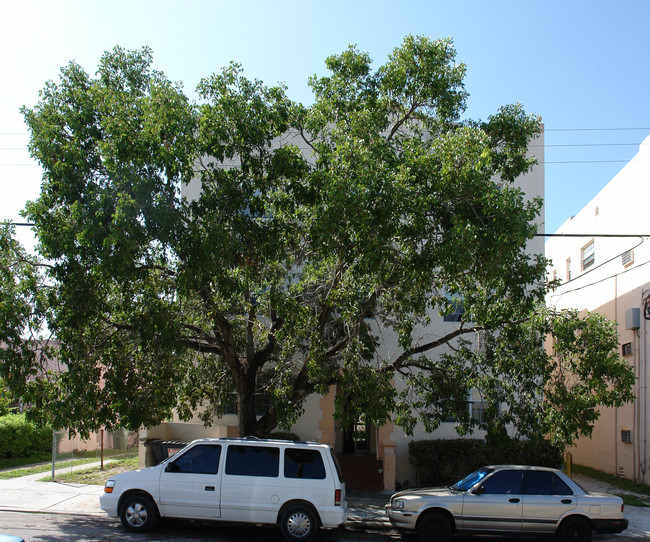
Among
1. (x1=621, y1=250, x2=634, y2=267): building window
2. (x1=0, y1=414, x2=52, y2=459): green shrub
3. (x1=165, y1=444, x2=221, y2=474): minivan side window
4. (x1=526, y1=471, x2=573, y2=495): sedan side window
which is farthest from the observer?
(x1=0, y1=414, x2=52, y2=459): green shrub

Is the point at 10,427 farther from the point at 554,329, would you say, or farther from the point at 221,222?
the point at 554,329

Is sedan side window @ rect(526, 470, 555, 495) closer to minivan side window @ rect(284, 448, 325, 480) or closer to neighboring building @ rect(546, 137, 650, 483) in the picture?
minivan side window @ rect(284, 448, 325, 480)

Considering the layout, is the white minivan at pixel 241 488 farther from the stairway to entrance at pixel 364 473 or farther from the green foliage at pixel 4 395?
the stairway to entrance at pixel 364 473

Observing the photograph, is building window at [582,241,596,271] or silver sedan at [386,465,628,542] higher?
building window at [582,241,596,271]

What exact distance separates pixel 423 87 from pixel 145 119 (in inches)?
208

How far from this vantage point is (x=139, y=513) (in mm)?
10922

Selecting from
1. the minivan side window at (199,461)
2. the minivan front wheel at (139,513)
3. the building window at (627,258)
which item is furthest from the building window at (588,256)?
the minivan front wheel at (139,513)

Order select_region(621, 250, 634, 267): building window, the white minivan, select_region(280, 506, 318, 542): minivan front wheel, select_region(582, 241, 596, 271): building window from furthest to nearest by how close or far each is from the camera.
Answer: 1. select_region(582, 241, 596, 271): building window
2. select_region(621, 250, 634, 267): building window
3. the white minivan
4. select_region(280, 506, 318, 542): minivan front wheel

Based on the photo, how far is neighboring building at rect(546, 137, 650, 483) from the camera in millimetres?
18234

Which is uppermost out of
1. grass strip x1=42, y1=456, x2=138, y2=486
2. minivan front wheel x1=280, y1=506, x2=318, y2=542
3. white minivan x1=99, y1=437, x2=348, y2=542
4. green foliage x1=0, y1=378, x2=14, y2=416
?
green foliage x1=0, y1=378, x2=14, y2=416

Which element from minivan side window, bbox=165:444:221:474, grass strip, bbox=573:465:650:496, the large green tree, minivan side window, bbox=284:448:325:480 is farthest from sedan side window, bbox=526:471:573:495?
grass strip, bbox=573:465:650:496

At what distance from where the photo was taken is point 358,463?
1714 cm

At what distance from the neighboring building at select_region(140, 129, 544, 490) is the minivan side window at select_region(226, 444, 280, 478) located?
244 inches

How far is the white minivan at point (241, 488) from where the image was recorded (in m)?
10.6
